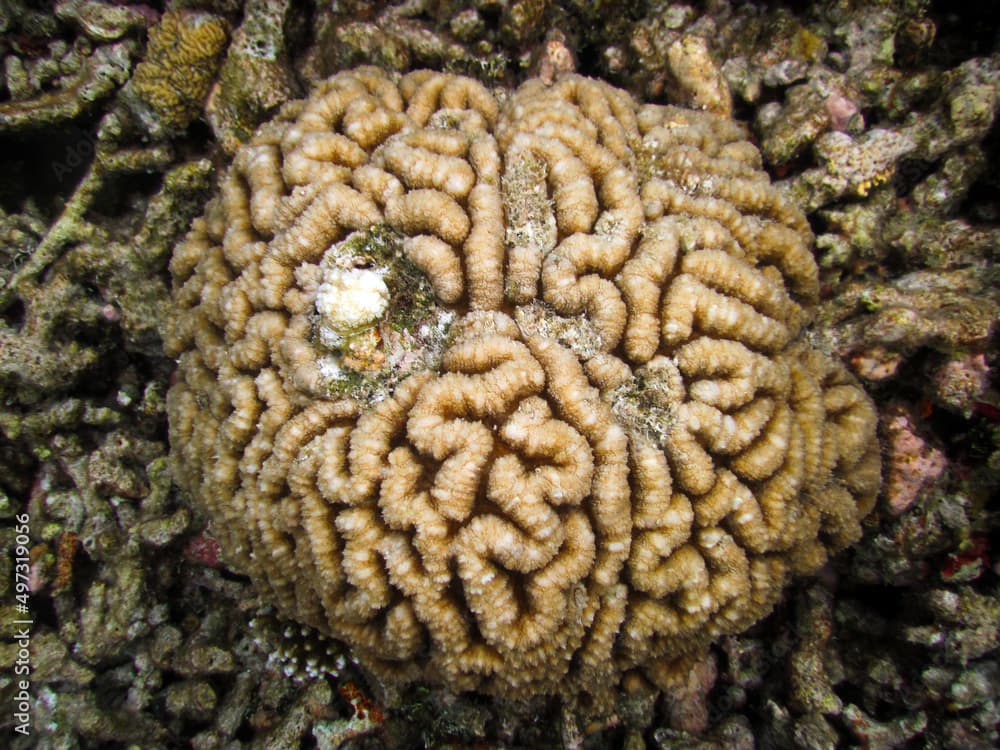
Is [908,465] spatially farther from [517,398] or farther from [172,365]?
[172,365]

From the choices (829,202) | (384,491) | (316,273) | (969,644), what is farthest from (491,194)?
(969,644)

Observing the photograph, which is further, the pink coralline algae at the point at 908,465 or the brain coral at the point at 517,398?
the pink coralline algae at the point at 908,465

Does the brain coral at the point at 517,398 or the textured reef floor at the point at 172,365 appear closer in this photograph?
the brain coral at the point at 517,398

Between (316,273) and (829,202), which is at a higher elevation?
(829,202)

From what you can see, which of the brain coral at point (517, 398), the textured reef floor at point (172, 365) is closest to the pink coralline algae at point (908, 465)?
the textured reef floor at point (172, 365)

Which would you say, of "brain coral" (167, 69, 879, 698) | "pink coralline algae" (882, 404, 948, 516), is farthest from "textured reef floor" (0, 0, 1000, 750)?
"brain coral" (167, 69, 879, 698)

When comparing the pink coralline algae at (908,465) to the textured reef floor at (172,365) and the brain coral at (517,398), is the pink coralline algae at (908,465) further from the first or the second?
the brain coral at (517,398)

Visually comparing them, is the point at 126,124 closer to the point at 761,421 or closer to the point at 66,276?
the point at 66,276
